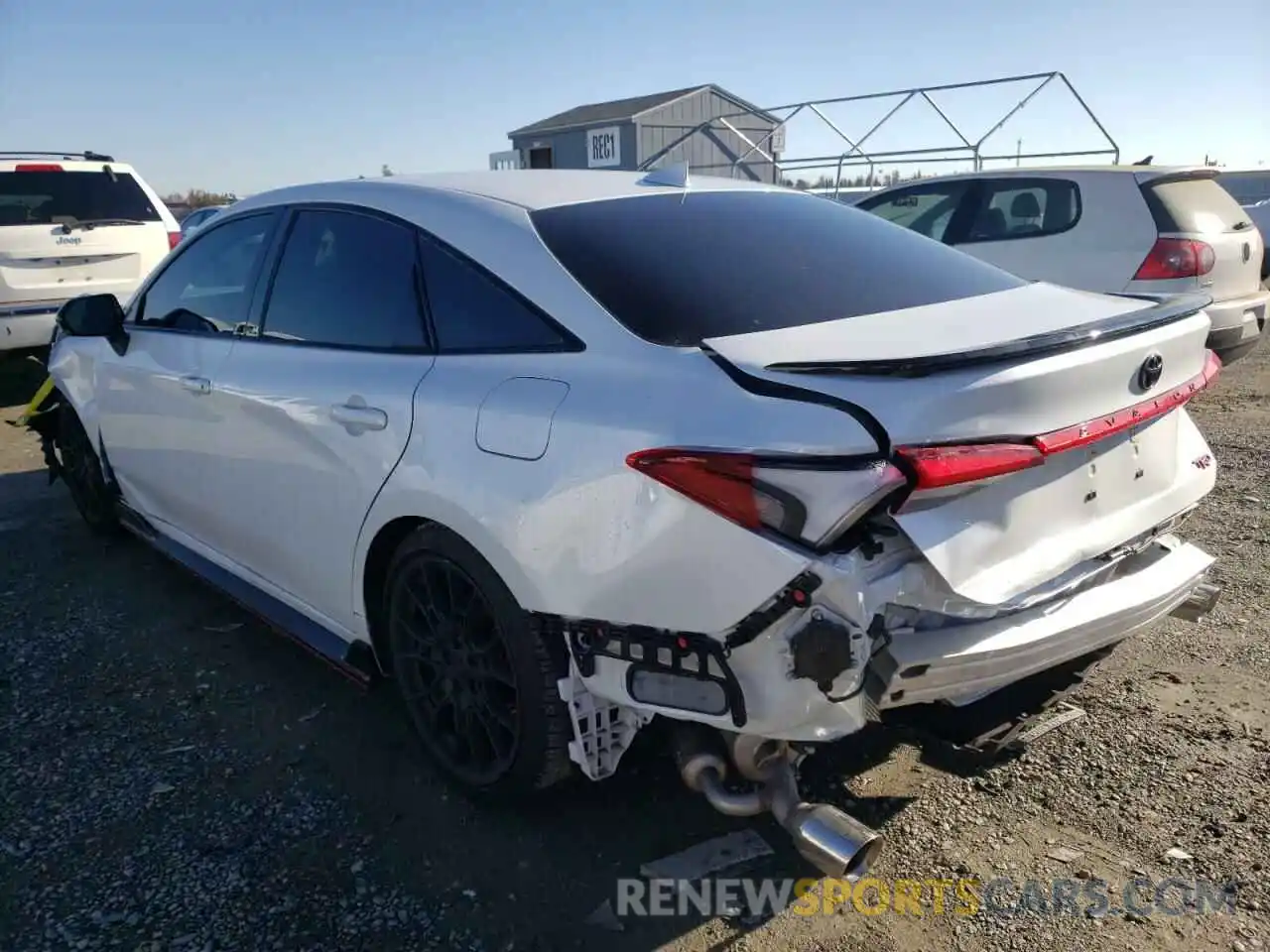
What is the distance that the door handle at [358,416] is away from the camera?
8.59ft

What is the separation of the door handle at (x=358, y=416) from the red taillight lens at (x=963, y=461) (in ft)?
4.72

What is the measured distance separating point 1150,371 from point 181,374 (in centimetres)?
322

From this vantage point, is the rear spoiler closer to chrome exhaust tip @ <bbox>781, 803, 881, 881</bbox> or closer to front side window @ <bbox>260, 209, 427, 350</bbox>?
chrome exhaust tip @ <bbox>781, 803, 881, 881</bbox>

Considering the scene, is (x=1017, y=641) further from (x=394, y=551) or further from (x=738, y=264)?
(x=394, y=551)

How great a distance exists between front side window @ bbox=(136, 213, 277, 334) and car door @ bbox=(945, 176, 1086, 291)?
5312mm

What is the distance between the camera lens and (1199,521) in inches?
182

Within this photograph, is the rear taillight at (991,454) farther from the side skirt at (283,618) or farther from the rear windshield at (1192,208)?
the rear windshield at (1192,208)

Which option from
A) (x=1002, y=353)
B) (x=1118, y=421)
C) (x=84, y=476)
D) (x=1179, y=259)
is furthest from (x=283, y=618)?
(x=1179, y=259)

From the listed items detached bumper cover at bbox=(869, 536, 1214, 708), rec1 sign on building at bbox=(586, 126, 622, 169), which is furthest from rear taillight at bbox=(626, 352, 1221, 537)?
rec1 sign on building at bbox=(586, 126, 622, 169)

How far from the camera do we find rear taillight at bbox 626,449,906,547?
1.80 m

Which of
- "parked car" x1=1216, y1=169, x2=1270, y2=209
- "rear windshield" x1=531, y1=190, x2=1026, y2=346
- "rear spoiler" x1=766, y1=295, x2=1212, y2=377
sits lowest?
"parked car" x1=1216, y1=169, x2=1270, y2=209

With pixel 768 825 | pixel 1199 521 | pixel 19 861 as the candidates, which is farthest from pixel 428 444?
pixel 1199 521

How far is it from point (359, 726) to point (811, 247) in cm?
209

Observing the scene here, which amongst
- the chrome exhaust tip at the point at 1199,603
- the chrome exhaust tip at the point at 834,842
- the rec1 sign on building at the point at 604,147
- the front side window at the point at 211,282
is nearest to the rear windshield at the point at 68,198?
the front side window at the point at 211,282
